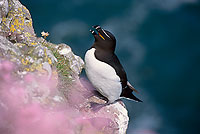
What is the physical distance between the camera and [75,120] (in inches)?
148

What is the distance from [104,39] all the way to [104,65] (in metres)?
0.55

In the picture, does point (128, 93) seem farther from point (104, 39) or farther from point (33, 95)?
point (33, 95)

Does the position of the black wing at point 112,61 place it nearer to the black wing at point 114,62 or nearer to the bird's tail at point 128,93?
the black wing at point 114,62

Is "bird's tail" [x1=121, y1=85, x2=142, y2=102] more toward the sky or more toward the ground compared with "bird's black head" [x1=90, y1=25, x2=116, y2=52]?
more toward the ground

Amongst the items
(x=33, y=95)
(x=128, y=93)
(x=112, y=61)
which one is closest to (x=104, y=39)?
(x=112, y=61)

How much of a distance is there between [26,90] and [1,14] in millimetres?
2235

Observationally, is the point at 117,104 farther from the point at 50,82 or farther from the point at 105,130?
the point at 50,82

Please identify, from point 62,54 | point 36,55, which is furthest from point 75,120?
point 62,54

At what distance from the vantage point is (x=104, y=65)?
5168 millimetres

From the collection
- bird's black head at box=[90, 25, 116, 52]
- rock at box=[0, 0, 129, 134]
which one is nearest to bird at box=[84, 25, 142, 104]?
bird's black head at box=[90, 25, 116, 52]

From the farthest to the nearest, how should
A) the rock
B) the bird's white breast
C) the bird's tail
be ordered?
1. the bird's tail
2. the bird's white breast
3. the rock

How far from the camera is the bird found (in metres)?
5.18

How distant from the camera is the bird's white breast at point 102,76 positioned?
516 centimetres

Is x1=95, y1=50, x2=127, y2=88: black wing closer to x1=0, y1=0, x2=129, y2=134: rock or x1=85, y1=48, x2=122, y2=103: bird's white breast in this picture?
x1=85, y1=48, x2=122, y2=103: bird's white breast
